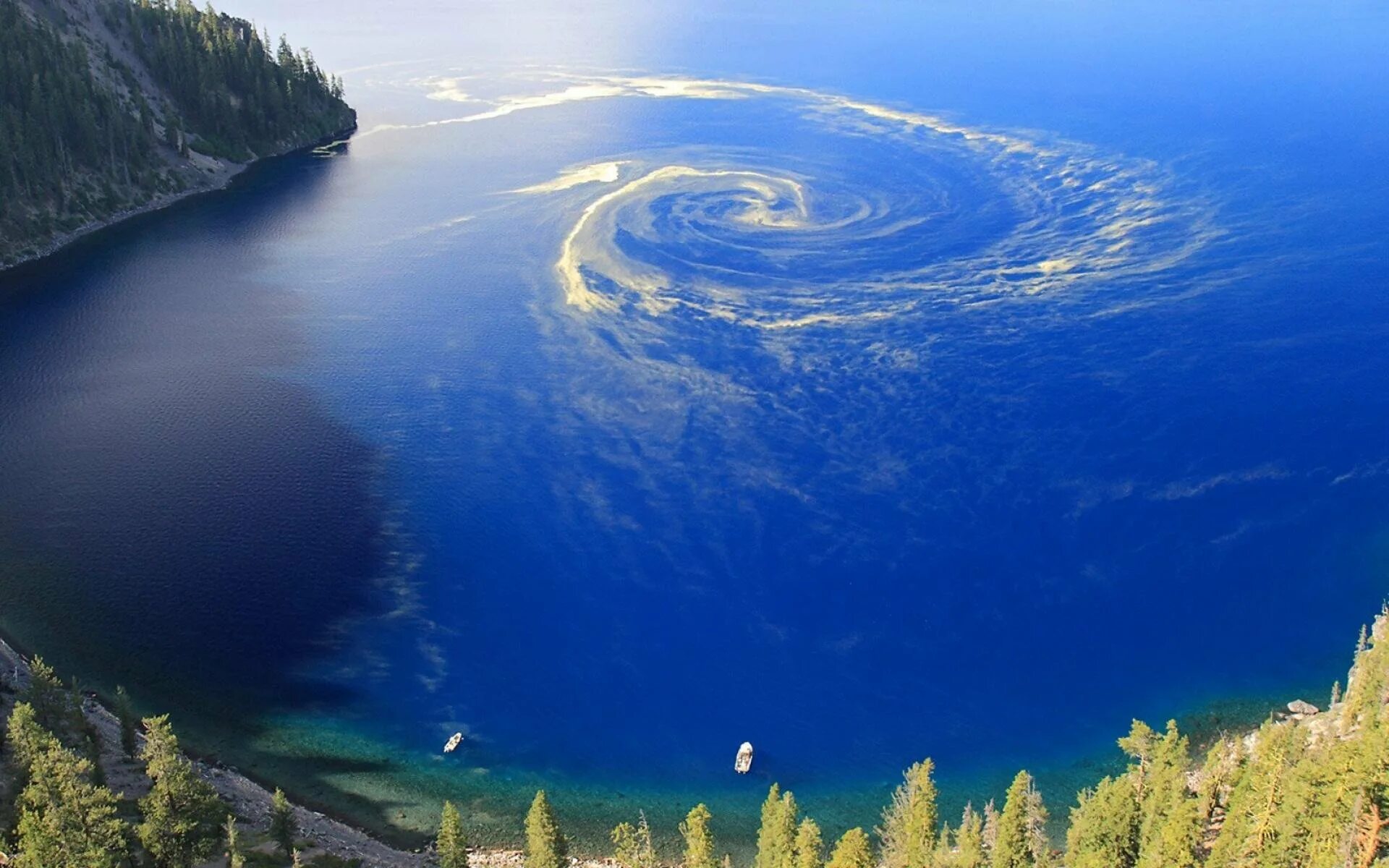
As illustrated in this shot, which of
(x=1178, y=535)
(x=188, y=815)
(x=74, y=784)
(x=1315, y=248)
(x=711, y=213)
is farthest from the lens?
(x=711, y=213)

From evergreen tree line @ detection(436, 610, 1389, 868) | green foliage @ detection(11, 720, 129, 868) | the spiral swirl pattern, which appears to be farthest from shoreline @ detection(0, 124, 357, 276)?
evergreen tree line @ detection(436, 610, 1389, 868)

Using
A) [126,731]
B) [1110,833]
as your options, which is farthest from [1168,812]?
[126,731]

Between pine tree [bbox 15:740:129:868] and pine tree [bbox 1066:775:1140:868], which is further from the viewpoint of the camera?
pine tree [bbox 1066:775:1140:868]

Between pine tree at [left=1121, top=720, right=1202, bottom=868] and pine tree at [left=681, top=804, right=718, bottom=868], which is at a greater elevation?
pine tree at [left=1121, top=720, right=1202, bottom=868]

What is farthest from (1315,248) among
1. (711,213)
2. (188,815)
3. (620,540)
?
(188,815)

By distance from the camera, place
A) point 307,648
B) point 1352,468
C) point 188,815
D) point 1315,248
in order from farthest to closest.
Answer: point 1315,248 < point 1352,468 < point 307,648 < point 188,815

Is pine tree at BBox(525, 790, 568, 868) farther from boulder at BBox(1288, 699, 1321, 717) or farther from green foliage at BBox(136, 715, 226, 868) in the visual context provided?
boulder at BBox(1288, 699, 1321, 717)

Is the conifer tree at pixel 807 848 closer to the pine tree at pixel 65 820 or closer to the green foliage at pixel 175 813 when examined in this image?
the green foliage at pixel 175 813

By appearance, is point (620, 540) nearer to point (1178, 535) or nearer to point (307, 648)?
point (307, 648)
